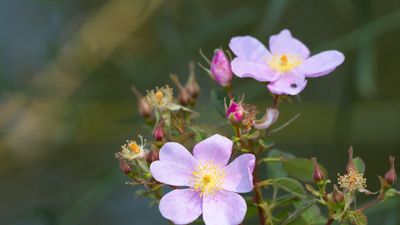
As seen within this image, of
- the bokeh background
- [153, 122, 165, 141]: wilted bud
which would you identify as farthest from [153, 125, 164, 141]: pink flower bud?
the bokeh background

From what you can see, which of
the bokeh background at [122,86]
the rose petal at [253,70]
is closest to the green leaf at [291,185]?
the rose petal at [253,70]

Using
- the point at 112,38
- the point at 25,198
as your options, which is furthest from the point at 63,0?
the point at 25,198

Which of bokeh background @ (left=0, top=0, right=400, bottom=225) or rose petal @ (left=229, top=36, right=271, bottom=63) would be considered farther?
bokeh background @ (left=0, top=0, right=400, bottom=225)

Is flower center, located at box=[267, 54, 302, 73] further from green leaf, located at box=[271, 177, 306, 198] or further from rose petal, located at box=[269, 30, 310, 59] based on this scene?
green leaf, located at box=[271, 177, 306, 198]

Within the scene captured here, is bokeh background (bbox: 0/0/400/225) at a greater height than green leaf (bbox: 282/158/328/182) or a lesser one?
greater

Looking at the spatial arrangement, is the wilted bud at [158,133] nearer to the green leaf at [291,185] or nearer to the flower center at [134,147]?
the flower center at [134,147]

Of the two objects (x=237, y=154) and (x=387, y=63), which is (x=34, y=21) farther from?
(x=237, y=154)

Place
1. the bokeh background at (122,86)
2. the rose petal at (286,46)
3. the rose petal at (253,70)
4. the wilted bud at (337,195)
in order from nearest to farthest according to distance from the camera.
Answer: the wilted bud at (337,195)
the rose petal at (253,70)
the rose petal at (286,46)
the bokeh background at (122,86)
